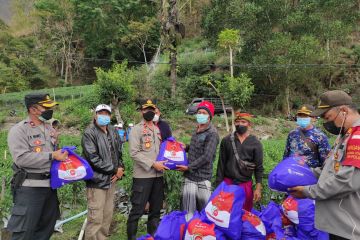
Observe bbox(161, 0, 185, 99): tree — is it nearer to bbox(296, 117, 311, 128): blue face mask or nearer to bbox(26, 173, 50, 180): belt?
bbox(296, 117, 311, 128): blue face mask

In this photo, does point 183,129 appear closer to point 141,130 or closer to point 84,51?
point 141,130

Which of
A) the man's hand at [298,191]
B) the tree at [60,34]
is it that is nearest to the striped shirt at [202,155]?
the man's hand at [298,191]

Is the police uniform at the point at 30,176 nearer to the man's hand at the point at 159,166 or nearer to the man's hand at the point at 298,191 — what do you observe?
the man's hand at the point at 159,166

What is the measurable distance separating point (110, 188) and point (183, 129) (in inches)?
664

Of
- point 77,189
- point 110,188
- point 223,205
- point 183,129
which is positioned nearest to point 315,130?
point 223,205

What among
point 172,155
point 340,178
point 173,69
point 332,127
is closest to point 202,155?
point 172,155

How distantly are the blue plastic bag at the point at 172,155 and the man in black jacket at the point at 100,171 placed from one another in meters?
0.56

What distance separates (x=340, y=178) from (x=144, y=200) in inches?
101

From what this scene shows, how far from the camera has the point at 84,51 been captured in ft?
140

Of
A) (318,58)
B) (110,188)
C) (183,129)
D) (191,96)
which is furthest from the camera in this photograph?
(191,96)

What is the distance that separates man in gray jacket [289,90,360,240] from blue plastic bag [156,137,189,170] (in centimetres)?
181

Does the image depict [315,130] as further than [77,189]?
No

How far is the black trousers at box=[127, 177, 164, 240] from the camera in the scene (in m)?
4.40

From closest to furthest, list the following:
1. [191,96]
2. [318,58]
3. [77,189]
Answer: [77,189]
[318,58]
[191,96]
